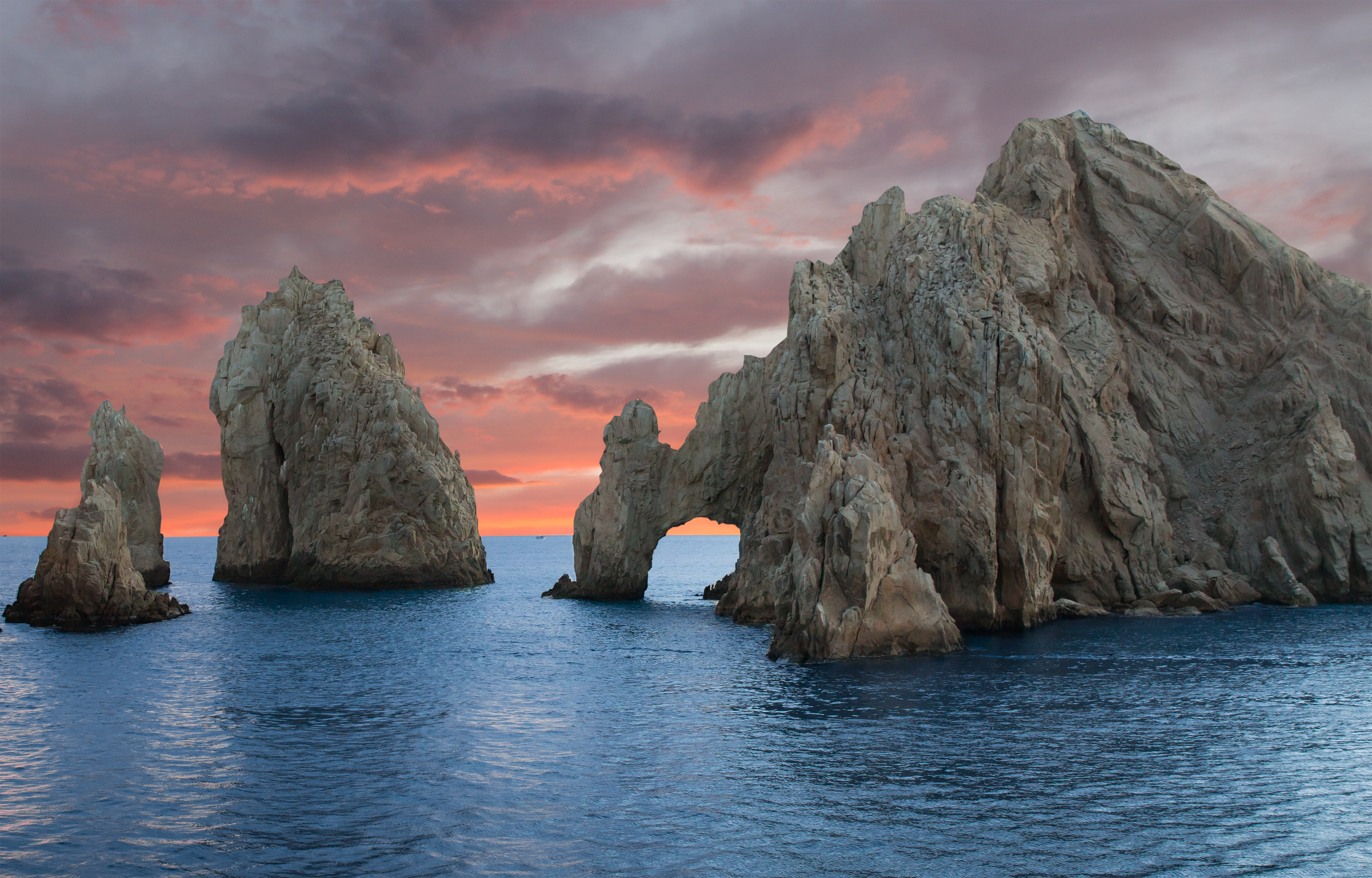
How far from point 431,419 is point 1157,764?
320 feet

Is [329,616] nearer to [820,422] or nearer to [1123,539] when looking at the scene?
[820,422]

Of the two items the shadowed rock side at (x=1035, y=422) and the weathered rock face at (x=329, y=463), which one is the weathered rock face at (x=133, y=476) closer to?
the weathered rock face at (x=329, y=463)

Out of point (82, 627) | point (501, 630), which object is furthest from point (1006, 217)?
point (82, 627)

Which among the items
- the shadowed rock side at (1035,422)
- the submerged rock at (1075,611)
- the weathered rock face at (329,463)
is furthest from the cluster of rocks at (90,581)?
the submerged rock at (1075,611)

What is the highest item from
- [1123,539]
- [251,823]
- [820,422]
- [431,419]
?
[431,419]

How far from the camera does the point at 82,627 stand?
68.4 metres

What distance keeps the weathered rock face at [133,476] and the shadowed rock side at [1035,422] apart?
54.1 metres

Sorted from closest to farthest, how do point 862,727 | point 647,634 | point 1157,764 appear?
point 1157,764 < point 862,727 < point 647,634

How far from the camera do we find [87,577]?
69.8 meters

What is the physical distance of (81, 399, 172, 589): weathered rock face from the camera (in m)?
109

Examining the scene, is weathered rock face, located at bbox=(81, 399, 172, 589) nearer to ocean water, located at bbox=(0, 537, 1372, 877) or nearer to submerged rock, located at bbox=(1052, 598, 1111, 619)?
ocean water, located at bbox=(0, 537, 1372, 877)

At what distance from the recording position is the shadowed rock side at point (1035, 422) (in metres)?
62.5

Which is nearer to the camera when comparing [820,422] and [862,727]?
[862,727]

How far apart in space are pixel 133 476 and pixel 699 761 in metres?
102
